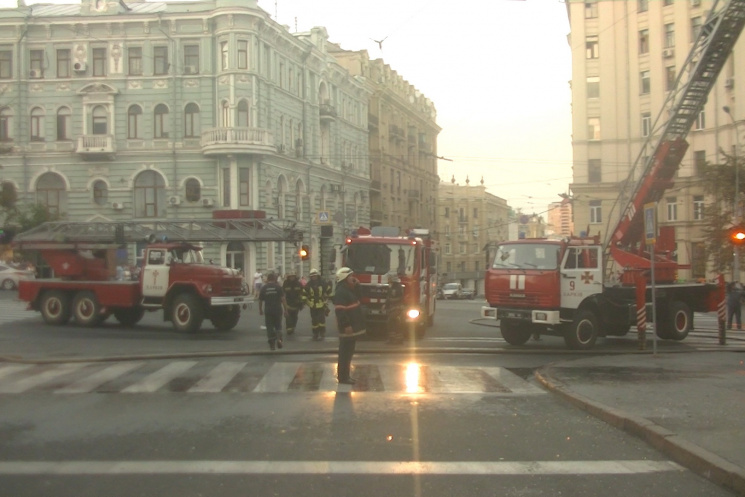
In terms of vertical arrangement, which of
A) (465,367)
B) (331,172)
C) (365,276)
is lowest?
(465,367)

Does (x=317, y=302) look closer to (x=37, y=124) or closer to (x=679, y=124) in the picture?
(x=679, y=124)

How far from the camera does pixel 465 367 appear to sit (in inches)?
585

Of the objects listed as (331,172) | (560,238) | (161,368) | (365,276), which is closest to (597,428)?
(161,368)

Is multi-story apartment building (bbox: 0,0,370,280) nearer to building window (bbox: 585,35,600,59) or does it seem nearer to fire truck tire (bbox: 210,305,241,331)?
building window (bbox: 585,35,600,59)

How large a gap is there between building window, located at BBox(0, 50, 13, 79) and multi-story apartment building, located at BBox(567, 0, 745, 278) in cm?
3353

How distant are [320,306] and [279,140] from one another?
30.2 metres

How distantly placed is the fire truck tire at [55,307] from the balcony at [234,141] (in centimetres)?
2208

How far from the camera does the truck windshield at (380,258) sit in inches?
835

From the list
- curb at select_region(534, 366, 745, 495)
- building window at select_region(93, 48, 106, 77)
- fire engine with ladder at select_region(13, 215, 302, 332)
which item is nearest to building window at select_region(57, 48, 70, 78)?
building window at select_region(93, 48, 106, 77)

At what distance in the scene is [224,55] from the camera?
46.2 m

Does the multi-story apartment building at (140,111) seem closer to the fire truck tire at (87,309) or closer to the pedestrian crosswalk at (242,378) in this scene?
the fire truck tire at (87,309)

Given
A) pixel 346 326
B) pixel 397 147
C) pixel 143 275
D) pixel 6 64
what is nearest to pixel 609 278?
pixel 346 326

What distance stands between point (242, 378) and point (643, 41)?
45025mm

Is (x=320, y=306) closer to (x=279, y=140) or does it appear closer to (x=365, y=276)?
(x=365, y=276)
